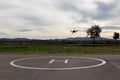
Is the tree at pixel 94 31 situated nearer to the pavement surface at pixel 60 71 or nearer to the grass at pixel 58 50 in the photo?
the grass at pixel 58 50

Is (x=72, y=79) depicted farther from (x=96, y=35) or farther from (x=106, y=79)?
(x=96, y=35)

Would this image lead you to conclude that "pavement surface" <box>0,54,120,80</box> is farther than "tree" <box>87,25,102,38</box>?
No

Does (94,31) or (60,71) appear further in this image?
(94,31)

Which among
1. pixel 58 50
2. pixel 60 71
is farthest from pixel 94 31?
pixel 60 71

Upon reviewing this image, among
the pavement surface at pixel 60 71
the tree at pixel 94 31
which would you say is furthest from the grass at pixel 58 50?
the tree at pixel 94 31

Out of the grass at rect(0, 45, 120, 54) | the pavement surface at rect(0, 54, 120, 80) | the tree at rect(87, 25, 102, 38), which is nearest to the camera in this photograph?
the pavement surface at rect(0, 54, 120, 80)

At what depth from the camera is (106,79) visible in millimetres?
9656

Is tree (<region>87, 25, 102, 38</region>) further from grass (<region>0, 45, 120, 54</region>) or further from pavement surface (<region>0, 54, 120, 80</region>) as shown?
pavement surface (<region>0, 54, 120, 80</region>)

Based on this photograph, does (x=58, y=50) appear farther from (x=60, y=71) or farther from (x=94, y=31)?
(x=94, y=31)

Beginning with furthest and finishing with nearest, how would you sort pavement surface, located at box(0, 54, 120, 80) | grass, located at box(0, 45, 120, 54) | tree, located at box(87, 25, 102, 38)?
1. tree, located at box(87, 25, 102, 38)
2. grass, located at box(0, 45, 120, 54)
3. pavement surface, located at box(0, 54, 120, 80)

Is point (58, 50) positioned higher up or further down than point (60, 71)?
higher up

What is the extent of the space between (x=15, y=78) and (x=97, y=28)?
63.8 metres

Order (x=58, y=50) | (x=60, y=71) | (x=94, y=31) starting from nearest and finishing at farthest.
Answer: (x=60, y=71), (x=58, y=50), (x=94, y=31)

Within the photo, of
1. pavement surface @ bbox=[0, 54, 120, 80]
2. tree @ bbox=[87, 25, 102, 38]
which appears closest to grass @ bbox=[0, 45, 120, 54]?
pavement surface @ bbox=[0, 54, 120, 80]
